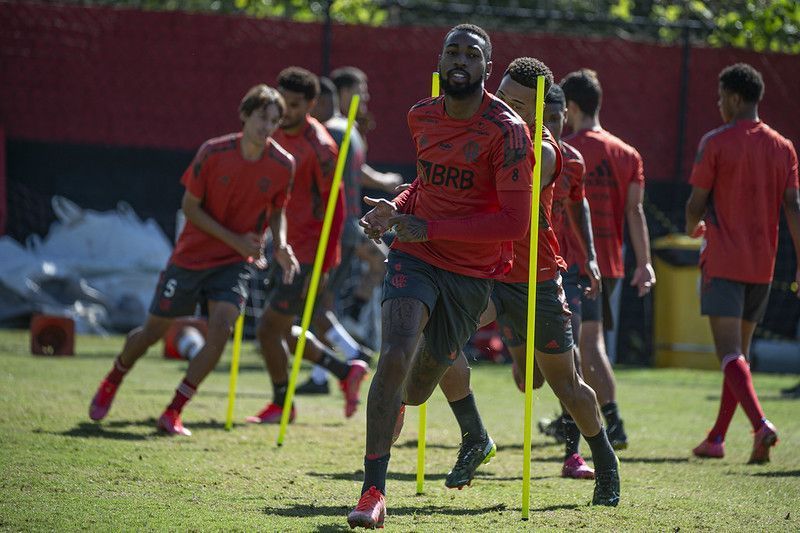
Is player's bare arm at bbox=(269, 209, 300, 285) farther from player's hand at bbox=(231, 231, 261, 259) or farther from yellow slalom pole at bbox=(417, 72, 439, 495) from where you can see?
yellow slalom pole at bbox=(417, 72, 439, 495)

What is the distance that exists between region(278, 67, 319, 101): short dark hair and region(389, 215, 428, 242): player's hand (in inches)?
158

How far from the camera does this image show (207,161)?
7957mm

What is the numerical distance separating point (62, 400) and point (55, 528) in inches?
171

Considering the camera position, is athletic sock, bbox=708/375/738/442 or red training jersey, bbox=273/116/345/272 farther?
red training jersey, bbox=273/116/345/272

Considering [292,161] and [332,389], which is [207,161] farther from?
[332,389]

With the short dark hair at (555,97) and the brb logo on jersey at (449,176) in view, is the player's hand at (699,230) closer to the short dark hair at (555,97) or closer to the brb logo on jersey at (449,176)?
the short dark hair at (555,97)

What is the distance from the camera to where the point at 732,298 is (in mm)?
7832

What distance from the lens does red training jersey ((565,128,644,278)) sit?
25.5 ft

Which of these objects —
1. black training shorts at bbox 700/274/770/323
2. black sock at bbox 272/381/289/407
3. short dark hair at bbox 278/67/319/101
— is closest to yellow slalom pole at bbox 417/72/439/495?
black training shorts at bbox 700/274/770/323

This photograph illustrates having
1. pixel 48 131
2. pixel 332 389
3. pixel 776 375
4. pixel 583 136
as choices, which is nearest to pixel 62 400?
pixel 332 389

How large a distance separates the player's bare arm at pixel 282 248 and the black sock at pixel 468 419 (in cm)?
205

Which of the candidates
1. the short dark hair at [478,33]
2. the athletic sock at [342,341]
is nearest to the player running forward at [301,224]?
the athletic sock at [342,341]

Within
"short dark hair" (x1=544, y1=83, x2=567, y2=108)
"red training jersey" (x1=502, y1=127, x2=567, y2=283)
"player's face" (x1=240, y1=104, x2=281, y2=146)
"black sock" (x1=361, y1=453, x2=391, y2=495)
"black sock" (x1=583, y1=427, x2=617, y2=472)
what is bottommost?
"black sock" (x1=583, y1=427, x2=617, y2=472)

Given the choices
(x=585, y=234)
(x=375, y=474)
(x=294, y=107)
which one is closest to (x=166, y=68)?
(x=294, y=107)
